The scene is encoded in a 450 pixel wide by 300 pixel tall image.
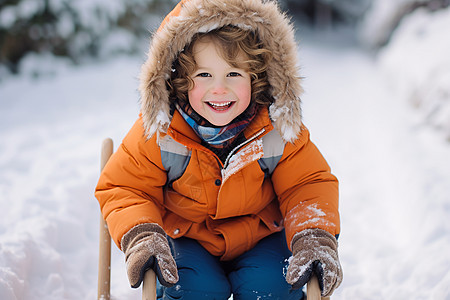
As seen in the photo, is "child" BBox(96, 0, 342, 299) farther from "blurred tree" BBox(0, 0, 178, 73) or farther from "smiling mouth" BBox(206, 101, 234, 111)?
"blurred tree" BBox(0, 0, 178, 73)

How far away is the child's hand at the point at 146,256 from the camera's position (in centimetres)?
132

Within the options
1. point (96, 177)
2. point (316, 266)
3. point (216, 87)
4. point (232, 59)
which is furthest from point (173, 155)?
point (96, 177)

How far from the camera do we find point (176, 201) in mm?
1636

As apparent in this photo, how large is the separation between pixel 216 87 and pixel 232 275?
68 cm

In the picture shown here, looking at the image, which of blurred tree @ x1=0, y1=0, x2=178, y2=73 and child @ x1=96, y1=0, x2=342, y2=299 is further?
blurred tree @ x1=0, y1=0, x2=178, y2=73

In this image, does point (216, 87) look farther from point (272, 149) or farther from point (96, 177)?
point (96, 177)

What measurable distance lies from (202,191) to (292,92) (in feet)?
1.57

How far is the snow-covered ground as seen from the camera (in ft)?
6.05

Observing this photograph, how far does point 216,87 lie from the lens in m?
1.50

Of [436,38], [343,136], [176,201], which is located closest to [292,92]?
[176,201]

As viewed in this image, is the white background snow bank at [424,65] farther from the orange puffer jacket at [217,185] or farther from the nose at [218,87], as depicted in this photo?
the nose at [218,87]

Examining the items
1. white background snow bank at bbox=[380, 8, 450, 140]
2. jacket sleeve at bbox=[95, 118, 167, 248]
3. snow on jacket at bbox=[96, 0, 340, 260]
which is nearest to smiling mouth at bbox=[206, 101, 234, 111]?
snow on jacket at bbox=[96, 0, 340, 260]

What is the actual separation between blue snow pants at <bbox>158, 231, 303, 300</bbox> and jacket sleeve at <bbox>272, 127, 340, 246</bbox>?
13cm

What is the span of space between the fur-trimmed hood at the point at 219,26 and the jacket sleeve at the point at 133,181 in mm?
72
